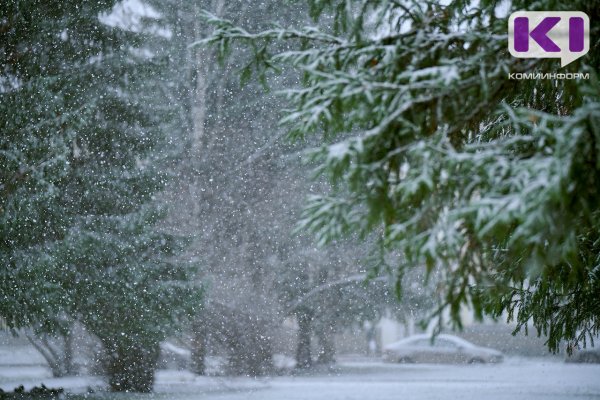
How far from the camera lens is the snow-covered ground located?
1253 centimetres

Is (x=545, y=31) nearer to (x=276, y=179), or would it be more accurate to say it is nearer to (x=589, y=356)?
(x=276, y=179)

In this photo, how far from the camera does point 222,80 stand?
54.3ft

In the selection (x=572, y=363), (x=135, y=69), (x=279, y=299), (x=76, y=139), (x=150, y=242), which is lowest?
(x=572, y=363)

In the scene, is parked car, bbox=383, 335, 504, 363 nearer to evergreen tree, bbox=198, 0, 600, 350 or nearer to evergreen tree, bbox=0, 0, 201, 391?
evergreen tree, bbox=0, 0, 201, 391

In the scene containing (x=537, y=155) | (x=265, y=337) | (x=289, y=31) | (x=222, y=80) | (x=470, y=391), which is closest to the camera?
(x=537, y=155)

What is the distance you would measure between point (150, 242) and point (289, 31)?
7.68 meters

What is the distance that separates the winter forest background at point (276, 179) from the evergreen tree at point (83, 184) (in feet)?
0.12

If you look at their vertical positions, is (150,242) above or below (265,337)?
above

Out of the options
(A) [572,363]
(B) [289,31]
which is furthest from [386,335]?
(B) [289,31]

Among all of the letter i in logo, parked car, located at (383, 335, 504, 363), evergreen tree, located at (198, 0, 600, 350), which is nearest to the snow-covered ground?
parked car, located at (383, 335, 504, 363)

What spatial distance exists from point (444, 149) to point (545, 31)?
41.0 inches

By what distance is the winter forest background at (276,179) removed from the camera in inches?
143

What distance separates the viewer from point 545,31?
160 inches

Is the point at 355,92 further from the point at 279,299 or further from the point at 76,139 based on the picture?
the point at 279,299
